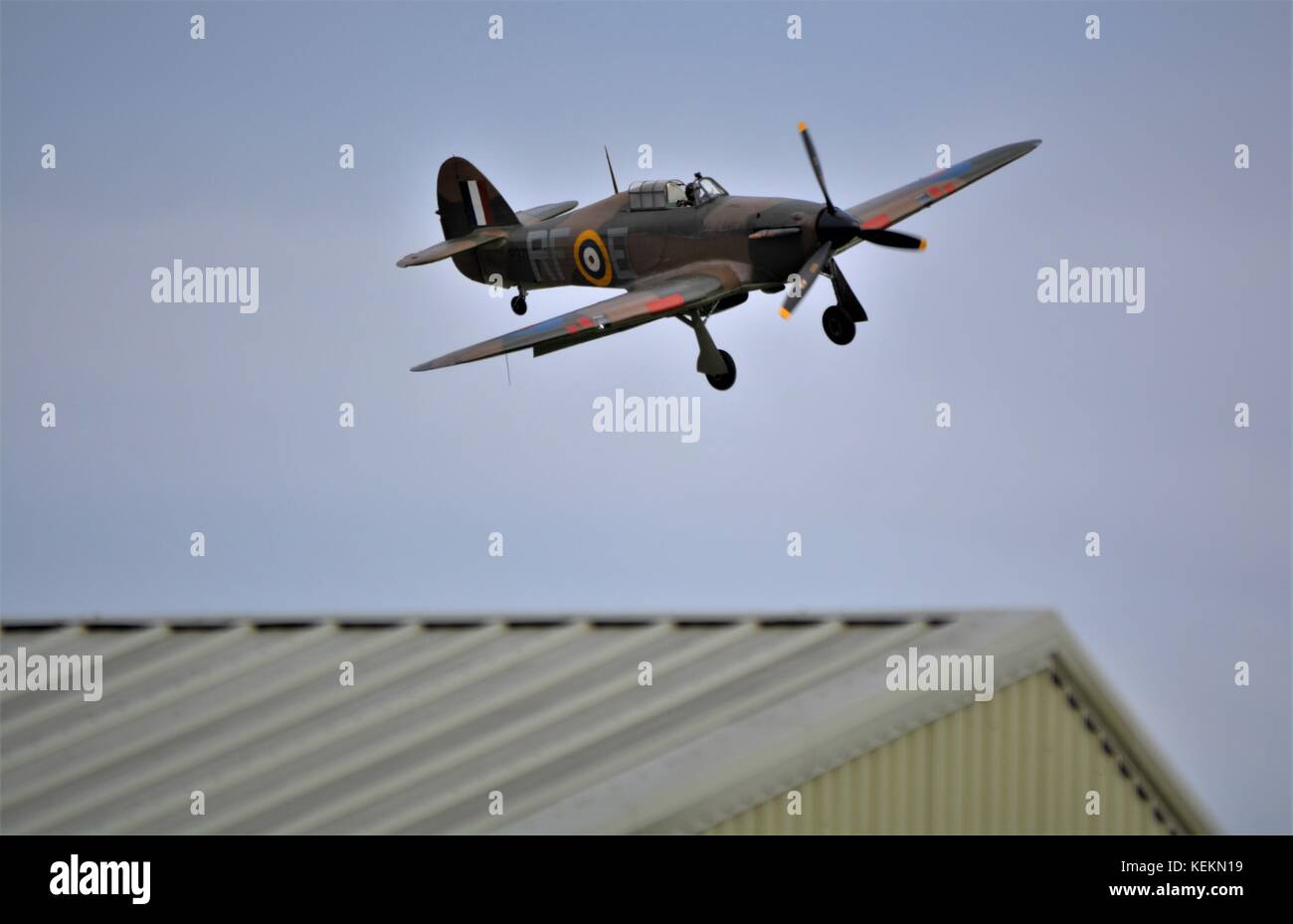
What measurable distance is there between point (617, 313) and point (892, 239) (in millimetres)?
4638

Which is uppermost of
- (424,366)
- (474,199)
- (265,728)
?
(474,199)

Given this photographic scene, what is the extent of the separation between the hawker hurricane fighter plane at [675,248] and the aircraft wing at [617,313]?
0.07 ft

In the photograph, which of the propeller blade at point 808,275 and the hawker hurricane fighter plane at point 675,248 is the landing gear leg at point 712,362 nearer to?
the hawker hurricane fighter plane at point 675,248

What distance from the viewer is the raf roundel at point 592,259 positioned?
31891 mm

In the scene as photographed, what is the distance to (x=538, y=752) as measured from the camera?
2436cm

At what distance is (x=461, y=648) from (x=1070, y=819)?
961 cm

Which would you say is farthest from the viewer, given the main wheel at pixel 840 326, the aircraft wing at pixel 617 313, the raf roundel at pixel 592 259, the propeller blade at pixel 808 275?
the raf roundel at pixel 592 259

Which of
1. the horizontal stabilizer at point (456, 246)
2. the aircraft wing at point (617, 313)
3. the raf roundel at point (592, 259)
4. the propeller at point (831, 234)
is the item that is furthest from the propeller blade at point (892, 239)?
the horizontal stabilizer at point (456, 246)

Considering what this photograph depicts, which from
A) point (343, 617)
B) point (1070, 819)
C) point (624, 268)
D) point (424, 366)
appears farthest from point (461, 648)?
point (1070, 819)

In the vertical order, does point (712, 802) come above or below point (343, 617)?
below

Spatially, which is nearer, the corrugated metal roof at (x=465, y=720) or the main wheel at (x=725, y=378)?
the corrugated metal roof at (x=465, y=720)

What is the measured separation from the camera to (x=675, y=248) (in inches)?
1211
